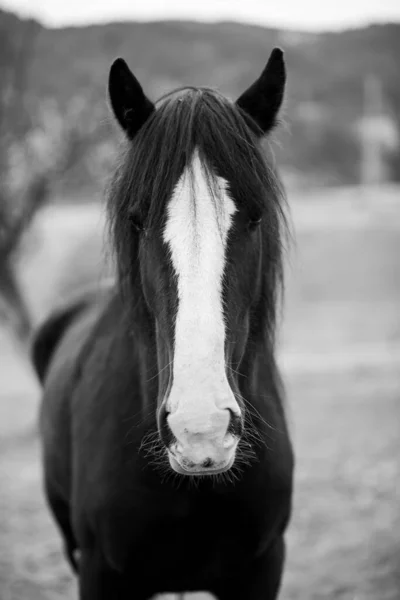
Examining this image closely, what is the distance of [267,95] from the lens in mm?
2057

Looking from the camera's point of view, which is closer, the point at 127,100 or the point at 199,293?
the point at 199,293

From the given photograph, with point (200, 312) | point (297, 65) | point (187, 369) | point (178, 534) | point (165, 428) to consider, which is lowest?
point (178, 534)

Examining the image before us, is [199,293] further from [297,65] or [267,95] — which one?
[297,65]

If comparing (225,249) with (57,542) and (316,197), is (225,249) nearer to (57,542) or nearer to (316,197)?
(57,542)

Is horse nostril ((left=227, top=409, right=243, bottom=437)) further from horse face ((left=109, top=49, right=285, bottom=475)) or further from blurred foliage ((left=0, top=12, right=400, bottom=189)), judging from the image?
blurred foliage ((left=0, top=12, right=400, bottom=189))

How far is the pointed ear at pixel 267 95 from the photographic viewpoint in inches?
79.3

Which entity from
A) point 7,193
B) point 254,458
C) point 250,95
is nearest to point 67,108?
point 7,193

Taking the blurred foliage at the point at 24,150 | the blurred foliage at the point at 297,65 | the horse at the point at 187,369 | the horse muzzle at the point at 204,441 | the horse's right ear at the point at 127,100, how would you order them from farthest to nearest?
the blurred foliage at the point at 297,65, the blurred foliage at the point at 24,150, the horse's right ear at the point at 127,100, the horse at the point at 187,369, the horse muzzle at the point at 204,441

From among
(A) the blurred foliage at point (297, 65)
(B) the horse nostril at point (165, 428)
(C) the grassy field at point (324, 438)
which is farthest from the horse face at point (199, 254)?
(A) the blurred foliage at point (297, 65)

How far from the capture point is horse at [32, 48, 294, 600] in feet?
5.14

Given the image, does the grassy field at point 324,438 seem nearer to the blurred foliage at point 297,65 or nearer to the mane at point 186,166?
the mane at point 186,166

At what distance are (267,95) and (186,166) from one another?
0.52 meters

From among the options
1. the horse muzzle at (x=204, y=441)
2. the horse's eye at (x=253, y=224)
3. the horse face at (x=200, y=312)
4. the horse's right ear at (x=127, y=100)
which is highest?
the horse's right ear at (x=127, y=100)

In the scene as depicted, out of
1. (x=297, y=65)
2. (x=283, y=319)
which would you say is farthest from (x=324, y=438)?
(x=297, y=65)
